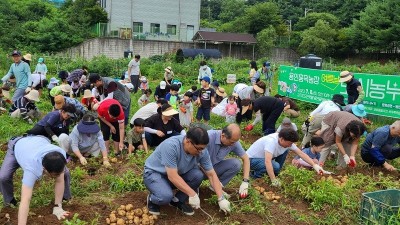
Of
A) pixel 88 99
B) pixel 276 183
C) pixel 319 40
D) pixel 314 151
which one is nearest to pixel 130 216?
pixel 276 183

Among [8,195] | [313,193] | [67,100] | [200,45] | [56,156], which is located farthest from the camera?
[200,45]

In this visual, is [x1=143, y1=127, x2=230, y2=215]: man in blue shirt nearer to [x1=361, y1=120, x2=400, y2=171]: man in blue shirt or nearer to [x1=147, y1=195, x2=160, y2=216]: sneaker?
[x1=147, y1=195, x2=160, y2=216]: sneaker

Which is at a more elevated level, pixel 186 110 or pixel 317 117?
pixel 317 117

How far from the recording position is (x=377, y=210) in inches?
167

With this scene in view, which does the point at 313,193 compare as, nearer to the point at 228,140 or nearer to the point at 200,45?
the point at 228,140

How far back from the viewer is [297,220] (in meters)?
4.61

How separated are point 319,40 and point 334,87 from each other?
25.0 metres

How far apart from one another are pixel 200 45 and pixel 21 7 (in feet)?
58.6

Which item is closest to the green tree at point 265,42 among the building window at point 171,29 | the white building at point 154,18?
the white building at point 154,18

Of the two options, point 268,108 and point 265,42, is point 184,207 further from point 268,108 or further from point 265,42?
point 265,42

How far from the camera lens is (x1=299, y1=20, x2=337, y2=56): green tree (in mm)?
34625

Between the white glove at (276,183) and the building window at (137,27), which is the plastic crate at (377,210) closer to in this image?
the white glove at (276,183)

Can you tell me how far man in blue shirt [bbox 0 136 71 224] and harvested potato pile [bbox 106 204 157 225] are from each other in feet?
1.68

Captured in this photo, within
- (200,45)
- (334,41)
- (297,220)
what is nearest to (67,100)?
(297,220)
